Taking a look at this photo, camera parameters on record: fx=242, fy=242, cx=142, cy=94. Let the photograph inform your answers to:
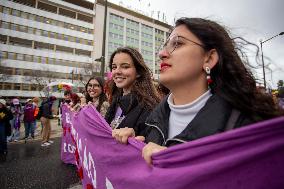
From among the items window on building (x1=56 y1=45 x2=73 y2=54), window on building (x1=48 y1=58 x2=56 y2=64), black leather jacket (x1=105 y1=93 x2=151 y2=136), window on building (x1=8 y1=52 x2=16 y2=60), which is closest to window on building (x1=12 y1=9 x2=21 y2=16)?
window on building (x1=8 y1=52 x2=16 y2=60)

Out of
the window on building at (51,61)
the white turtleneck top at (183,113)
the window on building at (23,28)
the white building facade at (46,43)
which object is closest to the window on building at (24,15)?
the white building facade at (46,43)

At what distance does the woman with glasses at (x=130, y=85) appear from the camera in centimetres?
241

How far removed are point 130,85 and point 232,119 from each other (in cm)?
161

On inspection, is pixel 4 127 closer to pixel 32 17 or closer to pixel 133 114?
pixel 133 114

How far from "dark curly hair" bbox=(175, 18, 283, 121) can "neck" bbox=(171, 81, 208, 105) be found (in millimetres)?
79

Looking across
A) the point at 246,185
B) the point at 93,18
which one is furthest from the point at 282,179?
the point at 93,18

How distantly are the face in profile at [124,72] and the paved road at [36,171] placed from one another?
2915 millimetres

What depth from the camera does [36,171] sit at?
576 centimetres

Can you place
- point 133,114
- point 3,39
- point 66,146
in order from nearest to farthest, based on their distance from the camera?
point 133,114 → point 66,146 → point 3,39

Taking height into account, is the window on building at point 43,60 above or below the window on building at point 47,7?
below

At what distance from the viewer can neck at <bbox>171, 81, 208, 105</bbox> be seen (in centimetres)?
161

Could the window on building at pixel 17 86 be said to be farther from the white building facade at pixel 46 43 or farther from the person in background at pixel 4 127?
the person in background at pixel 4 127

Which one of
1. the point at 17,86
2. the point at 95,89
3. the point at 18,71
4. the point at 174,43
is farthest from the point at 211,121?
the point at 18,71

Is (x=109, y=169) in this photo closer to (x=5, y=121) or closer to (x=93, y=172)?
(x=93, y=172)
